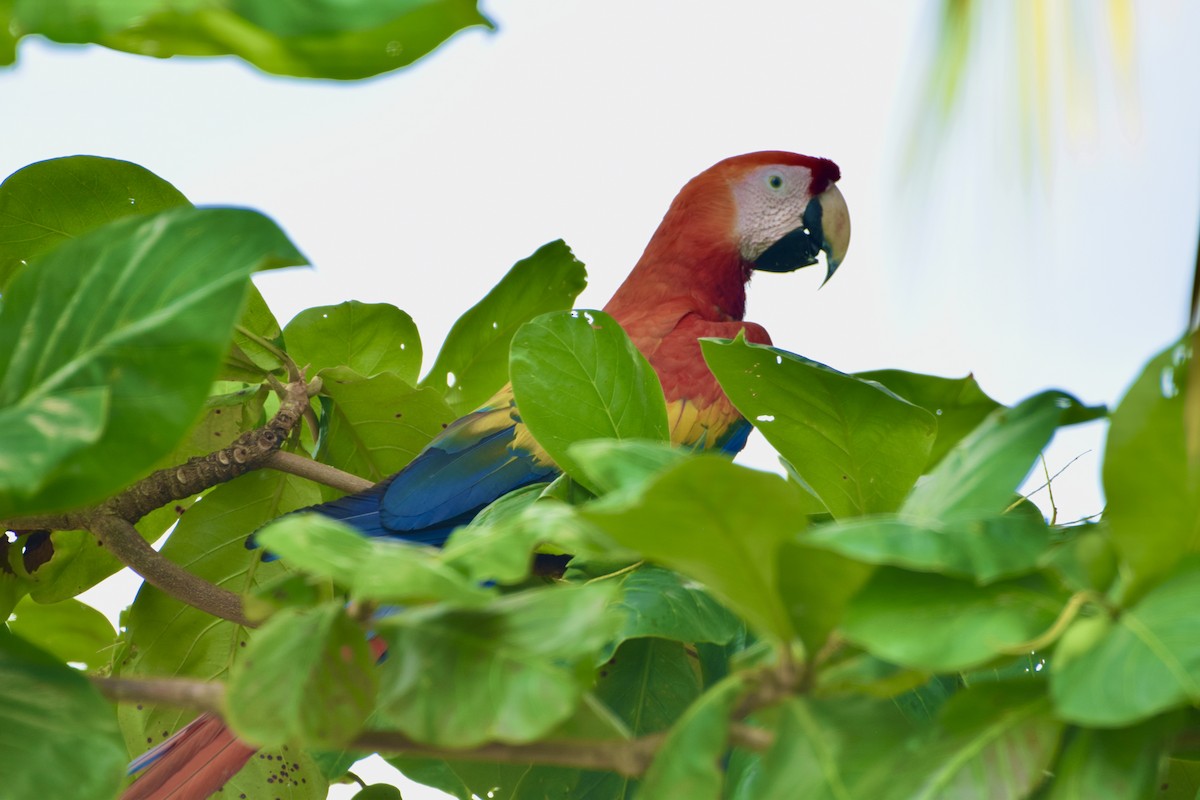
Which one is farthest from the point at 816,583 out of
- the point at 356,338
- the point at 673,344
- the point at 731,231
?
the point at 731,231

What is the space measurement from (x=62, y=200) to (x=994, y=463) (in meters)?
0.45

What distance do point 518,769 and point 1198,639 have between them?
354mm

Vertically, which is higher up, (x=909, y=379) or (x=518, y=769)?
(x=909, y=379)

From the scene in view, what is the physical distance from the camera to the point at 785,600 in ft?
0.80

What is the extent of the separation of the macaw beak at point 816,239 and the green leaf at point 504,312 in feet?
1.58

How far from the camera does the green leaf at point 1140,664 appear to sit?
0.22m

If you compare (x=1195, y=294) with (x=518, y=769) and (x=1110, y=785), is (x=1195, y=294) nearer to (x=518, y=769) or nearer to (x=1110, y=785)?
(x=1110, y=785)

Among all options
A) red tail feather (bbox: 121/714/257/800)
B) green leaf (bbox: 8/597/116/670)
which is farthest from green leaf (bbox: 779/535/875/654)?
green leaf (bbox: 8/597/116/670)

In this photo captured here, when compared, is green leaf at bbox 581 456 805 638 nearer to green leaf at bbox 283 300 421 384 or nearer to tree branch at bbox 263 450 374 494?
tree branch at bbox 263 450 374 494

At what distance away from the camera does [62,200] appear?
0.52 meters

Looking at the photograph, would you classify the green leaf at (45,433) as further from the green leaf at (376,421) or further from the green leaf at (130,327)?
the green leaf at (376,421)

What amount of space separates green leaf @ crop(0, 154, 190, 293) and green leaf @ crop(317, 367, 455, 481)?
159 mm

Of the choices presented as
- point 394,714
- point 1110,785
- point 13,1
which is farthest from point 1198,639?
point 13,1

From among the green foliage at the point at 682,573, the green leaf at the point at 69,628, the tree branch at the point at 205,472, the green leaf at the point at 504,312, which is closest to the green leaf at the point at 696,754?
the green foliage at the point at 682,573
